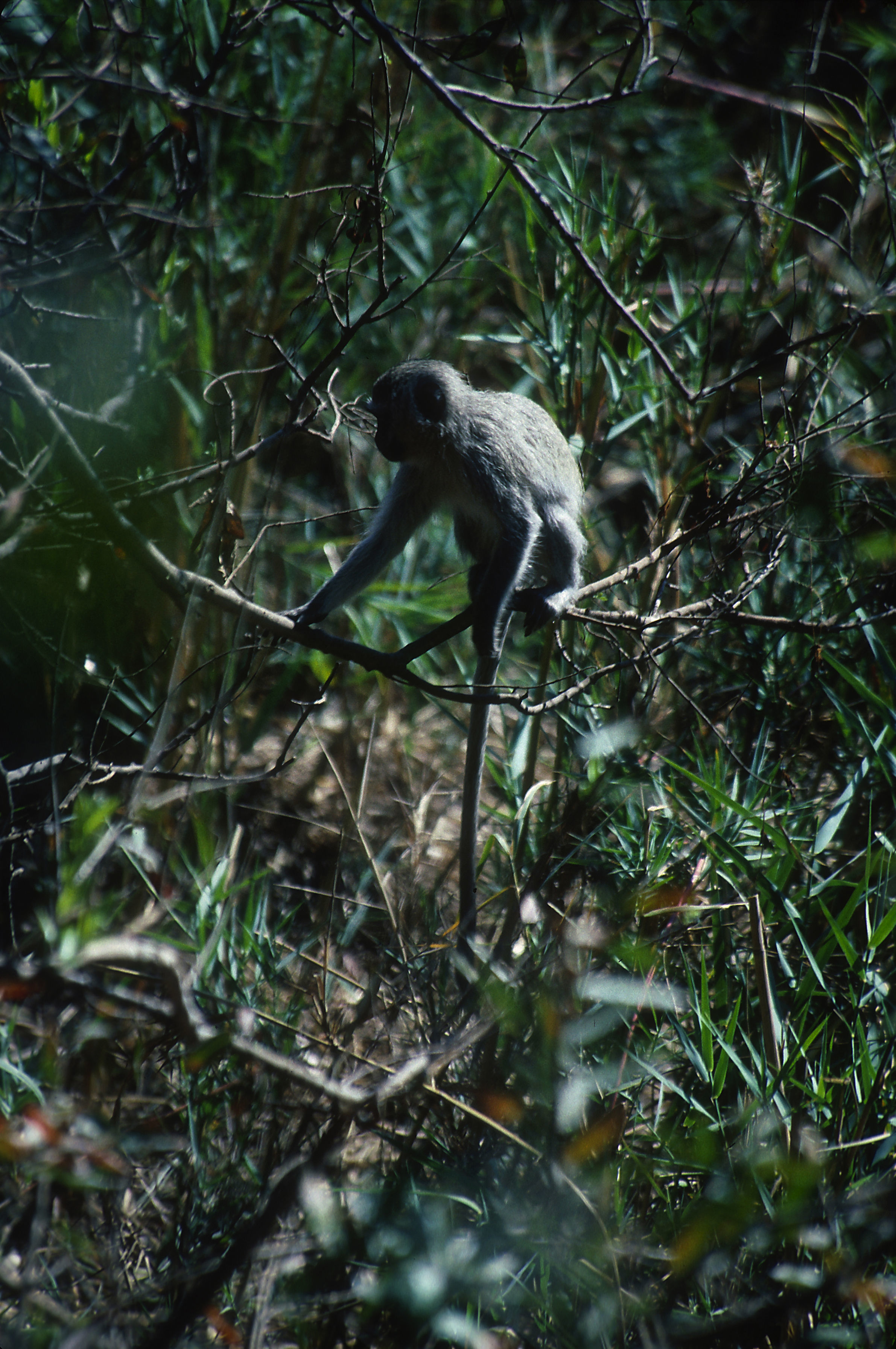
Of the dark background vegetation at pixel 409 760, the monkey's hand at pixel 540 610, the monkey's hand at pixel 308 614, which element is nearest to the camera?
the dark background vegetation at pixel 409 760

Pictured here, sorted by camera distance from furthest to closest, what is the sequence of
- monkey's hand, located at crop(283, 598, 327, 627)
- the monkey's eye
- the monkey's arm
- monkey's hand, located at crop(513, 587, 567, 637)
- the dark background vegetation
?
the monkey's eye, monkey's hand, located at crop(513, 587, 567, 637), the monkey's arm, monkey's hand, located at crop(283, 598, 327, 627), the dark background vegetation

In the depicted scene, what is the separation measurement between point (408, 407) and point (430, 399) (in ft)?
0.35

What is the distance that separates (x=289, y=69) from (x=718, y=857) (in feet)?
16.5

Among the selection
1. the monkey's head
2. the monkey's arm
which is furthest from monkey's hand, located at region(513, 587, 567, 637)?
the monkey's head

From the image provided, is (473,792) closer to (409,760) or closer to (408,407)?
(408,407)

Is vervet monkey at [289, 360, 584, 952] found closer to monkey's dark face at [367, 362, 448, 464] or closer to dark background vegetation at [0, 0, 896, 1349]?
monkey's dark face at [367, 362, 448, 464]

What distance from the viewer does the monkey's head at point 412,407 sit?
3545 millimetres

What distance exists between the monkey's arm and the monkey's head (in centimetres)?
14

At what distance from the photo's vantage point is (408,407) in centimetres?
364

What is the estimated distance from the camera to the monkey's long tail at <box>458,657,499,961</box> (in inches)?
134

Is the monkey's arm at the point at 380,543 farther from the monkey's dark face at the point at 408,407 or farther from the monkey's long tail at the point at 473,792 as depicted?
the monkey's long tail at the point at 473,792

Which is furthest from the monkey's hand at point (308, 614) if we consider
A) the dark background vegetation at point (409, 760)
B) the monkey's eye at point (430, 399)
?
the monkey's eye at point (430, 399)

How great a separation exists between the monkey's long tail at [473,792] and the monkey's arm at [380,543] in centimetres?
59

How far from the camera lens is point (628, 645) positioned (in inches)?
154
